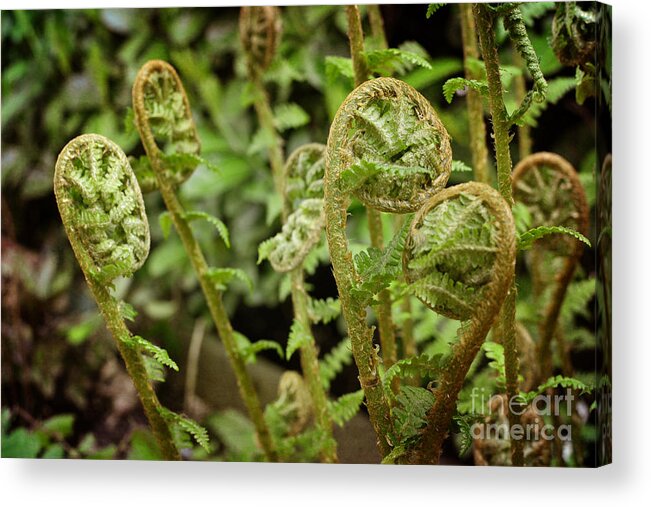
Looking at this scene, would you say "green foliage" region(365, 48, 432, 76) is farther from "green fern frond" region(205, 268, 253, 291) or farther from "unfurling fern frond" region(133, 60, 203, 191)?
"green fern frond" region(205, 268, 253, 291)

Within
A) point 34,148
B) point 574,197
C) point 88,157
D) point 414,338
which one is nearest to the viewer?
point 88,157

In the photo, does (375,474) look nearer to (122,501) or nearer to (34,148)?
(122,501)

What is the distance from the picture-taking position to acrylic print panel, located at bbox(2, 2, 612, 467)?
64.2 inches

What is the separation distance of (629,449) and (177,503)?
1001 millimetres

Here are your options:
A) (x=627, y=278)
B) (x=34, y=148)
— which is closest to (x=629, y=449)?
(x=627, y=278)

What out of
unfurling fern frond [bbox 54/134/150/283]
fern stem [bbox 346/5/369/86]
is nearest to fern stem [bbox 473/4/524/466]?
fern stem [bbox 346/5/369/86]

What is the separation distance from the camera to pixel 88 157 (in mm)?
1801

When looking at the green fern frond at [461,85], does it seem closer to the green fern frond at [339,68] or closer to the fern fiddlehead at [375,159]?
the fern fiddlehead at [375,159]

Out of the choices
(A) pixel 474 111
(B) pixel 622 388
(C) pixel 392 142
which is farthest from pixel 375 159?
(B) pixel 622 388

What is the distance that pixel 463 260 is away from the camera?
1.56 m

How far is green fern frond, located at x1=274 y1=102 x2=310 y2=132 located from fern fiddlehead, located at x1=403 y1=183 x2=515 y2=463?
0.74 m

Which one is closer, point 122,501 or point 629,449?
point 629,449

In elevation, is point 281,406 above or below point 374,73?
below

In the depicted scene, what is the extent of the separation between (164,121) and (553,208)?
0.84 meters
